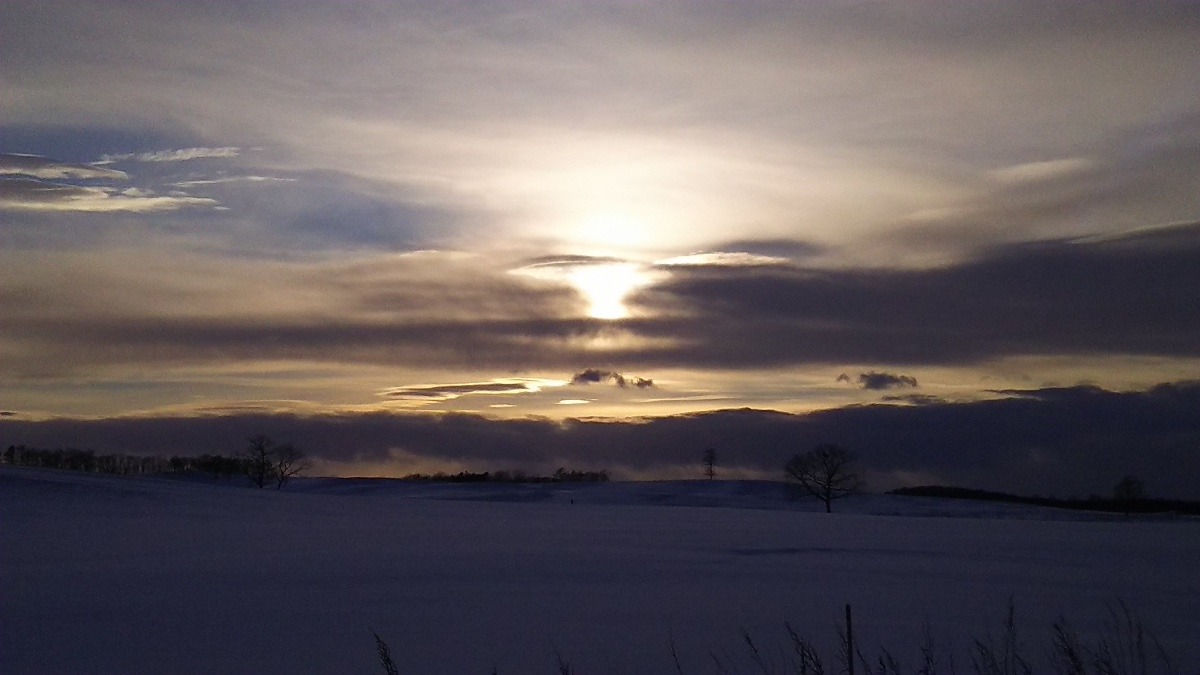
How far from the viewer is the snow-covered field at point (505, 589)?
11.5 metres

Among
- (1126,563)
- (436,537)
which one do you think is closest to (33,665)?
(436,537)

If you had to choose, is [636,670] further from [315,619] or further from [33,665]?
[33,665]

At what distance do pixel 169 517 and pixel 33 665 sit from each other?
17.7m

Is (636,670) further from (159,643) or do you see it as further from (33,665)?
(33,665)

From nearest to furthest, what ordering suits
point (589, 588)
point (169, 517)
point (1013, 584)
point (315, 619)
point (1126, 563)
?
point (315, 619) < point (589, 588) < point (1013, 584) < point (1126, 563) < point (169, 517)

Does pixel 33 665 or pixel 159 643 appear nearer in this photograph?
pixel 33 665

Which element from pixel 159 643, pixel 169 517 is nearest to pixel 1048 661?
pixel 159 643

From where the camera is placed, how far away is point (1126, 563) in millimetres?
21969

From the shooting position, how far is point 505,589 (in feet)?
51.3

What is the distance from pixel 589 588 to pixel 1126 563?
42.6ft

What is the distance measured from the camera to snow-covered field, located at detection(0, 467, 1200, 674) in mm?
11539

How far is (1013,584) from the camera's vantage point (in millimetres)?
17656

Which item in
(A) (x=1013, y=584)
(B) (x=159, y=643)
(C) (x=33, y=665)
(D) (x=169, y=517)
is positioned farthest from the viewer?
(D) (x=169, y=517)

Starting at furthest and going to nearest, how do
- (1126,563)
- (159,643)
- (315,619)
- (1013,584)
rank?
(1126,563), (1013,584), (315,619), (159,643)
